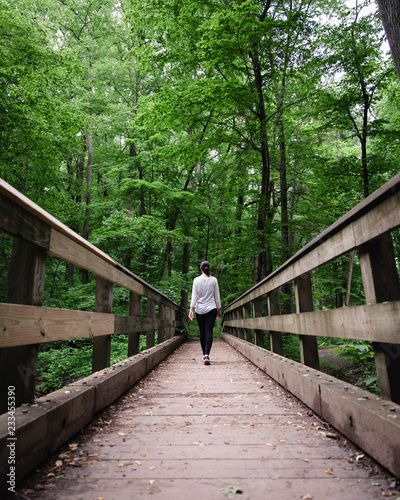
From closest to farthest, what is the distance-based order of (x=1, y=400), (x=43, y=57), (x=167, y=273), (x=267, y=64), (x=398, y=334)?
(x=398, y=334) < (x=1, y=400) < (x=267, y=64) < (x=43, y=57) < (x=167, y=273)

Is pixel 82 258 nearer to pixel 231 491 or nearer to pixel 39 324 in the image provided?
pixel 39 324

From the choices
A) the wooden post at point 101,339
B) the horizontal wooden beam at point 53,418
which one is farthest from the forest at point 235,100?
the horizontal wooden beam at point 53,418

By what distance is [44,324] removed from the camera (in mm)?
1851

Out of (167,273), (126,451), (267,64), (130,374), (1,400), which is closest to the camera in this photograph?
(1,400)

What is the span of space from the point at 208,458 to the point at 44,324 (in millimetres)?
1148

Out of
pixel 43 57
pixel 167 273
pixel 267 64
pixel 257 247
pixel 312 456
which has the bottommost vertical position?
pixel 312 456

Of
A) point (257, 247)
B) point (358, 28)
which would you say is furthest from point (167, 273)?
point (358, 28)

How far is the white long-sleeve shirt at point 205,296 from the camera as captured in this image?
19.8 ft

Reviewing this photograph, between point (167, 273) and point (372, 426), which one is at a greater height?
point (167, 273)

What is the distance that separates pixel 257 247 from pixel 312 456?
665 centimetres

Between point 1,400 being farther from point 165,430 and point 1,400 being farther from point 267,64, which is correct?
point 267,64

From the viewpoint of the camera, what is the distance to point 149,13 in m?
9.18

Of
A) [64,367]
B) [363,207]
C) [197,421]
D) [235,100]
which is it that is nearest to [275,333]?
[197,421]

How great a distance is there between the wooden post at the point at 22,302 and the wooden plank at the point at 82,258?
0.15 m
